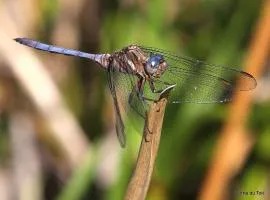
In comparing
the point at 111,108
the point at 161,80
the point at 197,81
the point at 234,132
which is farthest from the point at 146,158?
the point at 111,108

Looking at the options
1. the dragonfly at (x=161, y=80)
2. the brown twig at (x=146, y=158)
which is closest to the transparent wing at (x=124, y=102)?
the dragonfly at (x=161, y=80)

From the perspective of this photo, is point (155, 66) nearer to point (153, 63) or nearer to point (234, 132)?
point (153, 63)

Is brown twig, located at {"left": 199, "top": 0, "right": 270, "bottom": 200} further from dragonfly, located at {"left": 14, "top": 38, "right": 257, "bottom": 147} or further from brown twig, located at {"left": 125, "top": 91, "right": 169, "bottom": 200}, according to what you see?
brown twig, located at {"left": 125, "top": 91, "right": 169, "bottom": 200}

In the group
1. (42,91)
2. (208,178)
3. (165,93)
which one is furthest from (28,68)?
Result: (165,93)

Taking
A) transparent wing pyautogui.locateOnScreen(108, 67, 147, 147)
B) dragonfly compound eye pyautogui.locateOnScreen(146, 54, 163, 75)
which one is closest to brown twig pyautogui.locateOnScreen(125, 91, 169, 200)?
transparent wing pyautogui.locateOnScreen(108, 67, 147, 147)

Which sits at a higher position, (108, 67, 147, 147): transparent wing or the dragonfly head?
the dragonfly head

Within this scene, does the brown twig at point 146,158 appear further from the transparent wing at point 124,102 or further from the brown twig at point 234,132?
the brown twig at point 234,132
